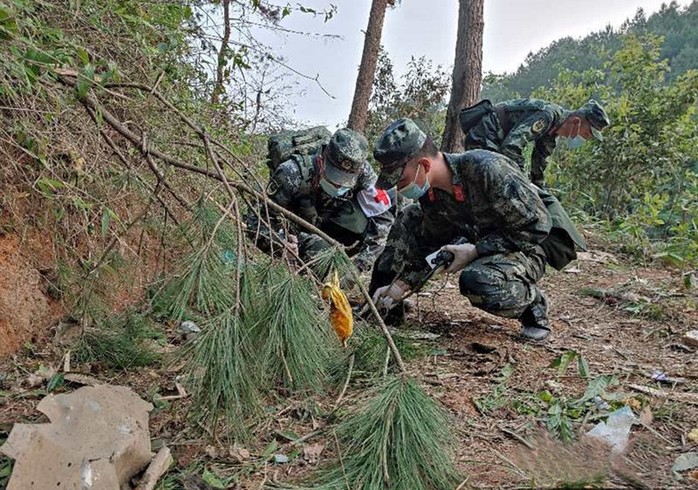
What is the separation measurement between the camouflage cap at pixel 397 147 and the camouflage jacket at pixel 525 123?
5.50 ft

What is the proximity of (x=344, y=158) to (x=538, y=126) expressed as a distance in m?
1.88

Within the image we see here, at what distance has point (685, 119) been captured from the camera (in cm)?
666

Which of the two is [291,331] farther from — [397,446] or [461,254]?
[461,254]

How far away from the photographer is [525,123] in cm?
413

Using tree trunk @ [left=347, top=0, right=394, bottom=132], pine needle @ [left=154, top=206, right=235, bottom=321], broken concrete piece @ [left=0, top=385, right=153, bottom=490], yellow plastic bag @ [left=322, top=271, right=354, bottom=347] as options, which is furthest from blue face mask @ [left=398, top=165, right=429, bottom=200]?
tree trunk @ [left=347, top=0, right=394, bottom=132]

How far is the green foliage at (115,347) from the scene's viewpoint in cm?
211

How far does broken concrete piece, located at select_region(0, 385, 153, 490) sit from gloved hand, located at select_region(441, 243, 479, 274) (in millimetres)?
1646

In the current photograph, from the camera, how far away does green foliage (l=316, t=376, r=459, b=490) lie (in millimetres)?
1305

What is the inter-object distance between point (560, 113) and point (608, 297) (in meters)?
1.58

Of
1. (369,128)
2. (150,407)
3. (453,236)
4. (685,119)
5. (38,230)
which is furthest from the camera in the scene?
(369,128)

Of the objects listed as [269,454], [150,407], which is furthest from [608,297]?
[150,407]

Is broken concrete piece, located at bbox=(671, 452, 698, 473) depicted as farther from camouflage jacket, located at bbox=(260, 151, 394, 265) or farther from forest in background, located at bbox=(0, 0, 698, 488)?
camouflage jacket, located at bbox=(260, 151, 394, 265)

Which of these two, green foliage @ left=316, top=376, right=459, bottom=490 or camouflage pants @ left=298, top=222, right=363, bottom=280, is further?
camouflage pants @ left=298, top=222, right=363, bottom=280

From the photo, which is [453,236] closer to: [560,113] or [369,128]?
[560,113]
